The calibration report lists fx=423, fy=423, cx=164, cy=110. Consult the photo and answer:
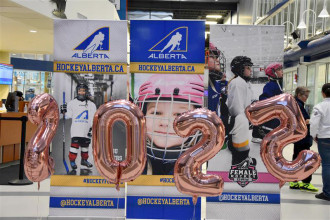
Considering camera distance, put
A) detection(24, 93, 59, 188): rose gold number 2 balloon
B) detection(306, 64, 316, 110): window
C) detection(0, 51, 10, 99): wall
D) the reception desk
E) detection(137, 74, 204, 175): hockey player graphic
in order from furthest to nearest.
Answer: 1. detection(306, 64, 316, 110): window
2. detection(0, 51, 10, 99): wall
3. the reception desk
4. detection(137, 74, 204, 175): hockey player graphic
5. detection(24, 93, 59, 188): rose gold number 2 balloon

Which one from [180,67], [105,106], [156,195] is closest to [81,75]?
[180,67]

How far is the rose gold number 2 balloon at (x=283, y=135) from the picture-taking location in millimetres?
2223

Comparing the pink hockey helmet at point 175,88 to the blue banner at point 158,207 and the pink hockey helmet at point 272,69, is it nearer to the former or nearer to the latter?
the pink hockey helmet at point 272,69

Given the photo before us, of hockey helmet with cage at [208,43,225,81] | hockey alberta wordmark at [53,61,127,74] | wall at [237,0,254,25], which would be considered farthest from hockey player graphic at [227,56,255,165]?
wall at [237,0,254,25]

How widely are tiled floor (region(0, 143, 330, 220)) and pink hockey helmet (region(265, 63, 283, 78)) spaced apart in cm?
158

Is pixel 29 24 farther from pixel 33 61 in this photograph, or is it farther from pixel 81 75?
pixel 33 61

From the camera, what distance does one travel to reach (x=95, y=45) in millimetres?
3801

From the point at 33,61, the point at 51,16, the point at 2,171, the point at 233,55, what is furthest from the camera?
the point at 33,61

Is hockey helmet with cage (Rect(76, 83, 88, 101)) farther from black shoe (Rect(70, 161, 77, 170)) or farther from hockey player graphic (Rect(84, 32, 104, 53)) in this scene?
black shoe (Rect(70, 161, 77, 170))

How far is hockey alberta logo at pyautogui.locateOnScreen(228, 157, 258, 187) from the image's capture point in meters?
3.77

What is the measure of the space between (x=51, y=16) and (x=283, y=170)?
658cm

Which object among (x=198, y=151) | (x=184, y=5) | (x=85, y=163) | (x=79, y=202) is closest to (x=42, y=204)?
(x=79, y=202)

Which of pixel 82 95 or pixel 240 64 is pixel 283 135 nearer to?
pixel 240 64

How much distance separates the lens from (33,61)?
17125 millimetres
